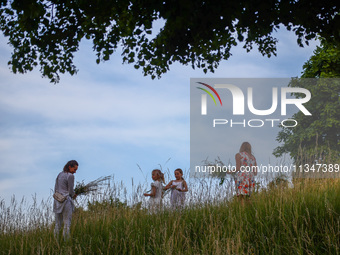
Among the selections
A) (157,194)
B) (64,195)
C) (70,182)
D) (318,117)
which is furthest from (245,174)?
(318,117)

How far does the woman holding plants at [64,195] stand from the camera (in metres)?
8.21

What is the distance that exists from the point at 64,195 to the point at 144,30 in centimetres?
396

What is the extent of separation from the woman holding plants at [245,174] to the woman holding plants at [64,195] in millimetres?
3291

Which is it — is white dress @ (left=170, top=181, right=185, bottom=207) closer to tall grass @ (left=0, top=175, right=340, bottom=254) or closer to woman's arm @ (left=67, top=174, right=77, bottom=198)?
tall grass @ (left=0, top=175, right=340, bottom=254)

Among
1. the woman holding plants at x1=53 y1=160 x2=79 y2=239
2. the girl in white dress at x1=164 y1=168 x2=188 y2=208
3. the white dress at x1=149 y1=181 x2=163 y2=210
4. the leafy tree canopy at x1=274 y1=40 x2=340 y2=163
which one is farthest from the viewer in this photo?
the leafy tree canopy at x1=274 y1=40 x2=340 y2=163

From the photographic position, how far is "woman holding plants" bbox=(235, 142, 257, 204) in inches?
330

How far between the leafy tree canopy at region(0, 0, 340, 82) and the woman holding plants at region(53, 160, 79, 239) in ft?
8.50


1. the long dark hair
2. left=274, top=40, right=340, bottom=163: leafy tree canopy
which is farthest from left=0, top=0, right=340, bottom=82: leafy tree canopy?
left=274, top=40, right=340, bottom=163: leafy tree canopy

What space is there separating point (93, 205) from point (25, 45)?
4.12 meters

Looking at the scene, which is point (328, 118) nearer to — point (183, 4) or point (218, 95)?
point (218, 95)

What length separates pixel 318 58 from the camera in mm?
19578

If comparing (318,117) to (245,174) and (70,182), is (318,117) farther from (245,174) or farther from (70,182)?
(70,182)

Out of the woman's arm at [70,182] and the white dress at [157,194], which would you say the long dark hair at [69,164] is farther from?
the white dress at [157,194]

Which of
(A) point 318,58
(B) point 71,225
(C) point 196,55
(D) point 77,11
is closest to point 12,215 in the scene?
(B) point 71,225
